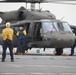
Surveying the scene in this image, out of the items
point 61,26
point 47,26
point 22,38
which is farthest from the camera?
point 61,26

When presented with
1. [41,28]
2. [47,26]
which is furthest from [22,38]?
[47,26]

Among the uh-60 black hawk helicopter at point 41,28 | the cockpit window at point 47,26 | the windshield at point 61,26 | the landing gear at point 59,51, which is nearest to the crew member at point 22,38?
the uh-60 black hawk helicopter at point 41,28

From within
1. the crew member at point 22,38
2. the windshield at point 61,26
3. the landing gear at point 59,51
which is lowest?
the landing gear at point 59,51

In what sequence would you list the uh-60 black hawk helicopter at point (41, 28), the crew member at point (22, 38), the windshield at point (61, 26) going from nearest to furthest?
the crew member at point (22, 38)
the uh-60 black hawk helicopter at point (41, 28)
the windshield at point (61, 26)

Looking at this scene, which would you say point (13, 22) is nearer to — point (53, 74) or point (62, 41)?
point (62, 41)

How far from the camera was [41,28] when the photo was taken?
92.5 feet

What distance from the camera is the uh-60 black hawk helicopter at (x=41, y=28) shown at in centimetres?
2759

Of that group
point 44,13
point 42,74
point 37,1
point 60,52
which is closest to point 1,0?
point 37,1

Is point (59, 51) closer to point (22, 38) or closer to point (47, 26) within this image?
point (47, 26)

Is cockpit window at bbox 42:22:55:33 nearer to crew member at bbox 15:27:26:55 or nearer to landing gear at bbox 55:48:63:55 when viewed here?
crew member at bbox 15:27:26:55

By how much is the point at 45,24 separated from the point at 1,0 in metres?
3.38

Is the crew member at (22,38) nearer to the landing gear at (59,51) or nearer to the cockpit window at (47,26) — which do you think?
the cockpit window at (47,26)

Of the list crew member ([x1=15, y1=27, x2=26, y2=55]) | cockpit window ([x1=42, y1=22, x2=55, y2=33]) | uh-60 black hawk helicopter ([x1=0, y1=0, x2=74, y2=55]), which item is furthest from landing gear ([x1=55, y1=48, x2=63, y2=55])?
crew member ([x1=15, y1=27, x2=26, y2=55])

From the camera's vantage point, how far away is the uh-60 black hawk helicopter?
27.6 metres
